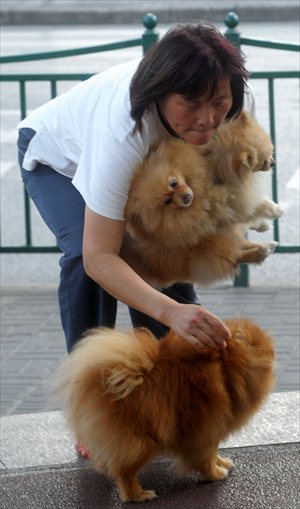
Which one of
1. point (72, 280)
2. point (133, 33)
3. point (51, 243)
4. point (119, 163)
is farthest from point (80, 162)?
point (133, 33)

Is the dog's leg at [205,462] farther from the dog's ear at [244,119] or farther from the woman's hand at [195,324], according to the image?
the dog's ear at [244,119]

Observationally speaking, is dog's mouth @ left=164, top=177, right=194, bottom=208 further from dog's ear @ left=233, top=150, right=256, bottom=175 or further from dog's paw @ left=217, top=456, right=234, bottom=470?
dog's paw @ left=217, top=456, right=234, bottom=470

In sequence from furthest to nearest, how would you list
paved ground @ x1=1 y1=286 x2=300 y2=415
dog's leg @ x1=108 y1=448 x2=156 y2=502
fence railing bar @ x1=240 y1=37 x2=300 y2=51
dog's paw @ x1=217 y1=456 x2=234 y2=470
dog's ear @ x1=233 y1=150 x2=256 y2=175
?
fence railing bar @ x1=240 y1=37 x2=300 y2=51, paved ground @ x1=1 y1=286 x2=300 y2=415, dog's paw @ x1=217 y1=456 x2=234 y2=470, dog's leg @ x1=108 y1=448 x2=156 y2=502, dog's ear @ x1=233 y1=150 x2=256 y2=175

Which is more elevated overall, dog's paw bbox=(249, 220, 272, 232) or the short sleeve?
the short sleeve

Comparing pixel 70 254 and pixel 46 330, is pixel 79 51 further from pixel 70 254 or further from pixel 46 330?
pixel 70 254

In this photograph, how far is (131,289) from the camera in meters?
3.37

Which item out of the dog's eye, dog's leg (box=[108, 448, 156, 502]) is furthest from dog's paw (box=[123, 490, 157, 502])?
the dog's eye

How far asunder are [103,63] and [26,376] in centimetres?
836

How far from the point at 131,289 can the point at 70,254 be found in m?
0.46

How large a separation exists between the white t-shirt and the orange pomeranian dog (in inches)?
17.1

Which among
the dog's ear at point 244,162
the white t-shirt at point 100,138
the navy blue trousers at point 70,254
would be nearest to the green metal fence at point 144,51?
the navy blue trousers at point 70,254

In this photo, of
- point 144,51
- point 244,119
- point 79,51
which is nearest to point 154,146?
point 244,119

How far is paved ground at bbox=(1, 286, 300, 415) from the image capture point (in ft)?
16.4

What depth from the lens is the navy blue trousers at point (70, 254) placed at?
3773 mm
